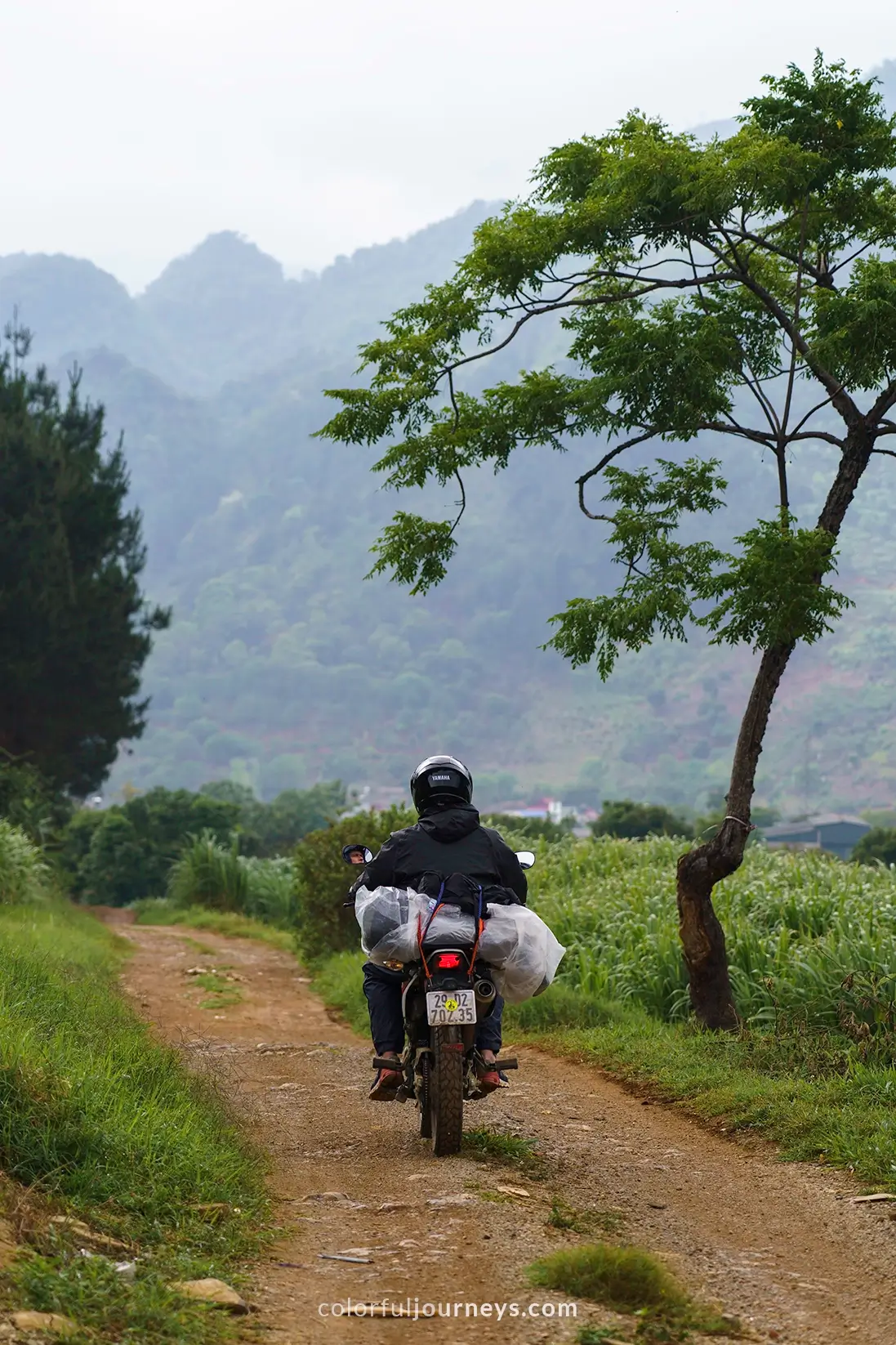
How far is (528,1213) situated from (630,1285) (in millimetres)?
973

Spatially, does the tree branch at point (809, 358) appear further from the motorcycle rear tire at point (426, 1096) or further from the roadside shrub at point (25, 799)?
the roadside shrub at point (25, 799)

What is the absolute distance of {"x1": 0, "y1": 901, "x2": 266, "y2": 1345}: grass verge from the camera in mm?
4039

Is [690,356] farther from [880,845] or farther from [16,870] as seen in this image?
[880,845]

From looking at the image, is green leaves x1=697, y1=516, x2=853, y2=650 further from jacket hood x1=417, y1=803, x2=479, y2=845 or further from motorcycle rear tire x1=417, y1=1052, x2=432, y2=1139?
motorcycle rear tire x1=417, y1=1052, x2=432, y2=1139

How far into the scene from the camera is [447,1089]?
20.4ft

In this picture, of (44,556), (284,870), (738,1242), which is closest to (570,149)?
(738,1242)

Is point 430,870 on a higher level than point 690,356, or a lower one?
lower

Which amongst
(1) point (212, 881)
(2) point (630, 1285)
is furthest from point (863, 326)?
(1) point (212, 881)

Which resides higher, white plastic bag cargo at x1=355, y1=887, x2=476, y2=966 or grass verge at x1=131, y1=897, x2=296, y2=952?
white plastic bag cargo at x1=355, y1=887, x2=476, y2=966

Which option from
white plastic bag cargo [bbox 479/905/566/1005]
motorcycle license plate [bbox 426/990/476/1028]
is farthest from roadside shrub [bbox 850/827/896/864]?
motorcycle license plate [bbox 426/990/476/1028]

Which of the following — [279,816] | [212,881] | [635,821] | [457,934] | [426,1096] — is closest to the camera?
[457,934]

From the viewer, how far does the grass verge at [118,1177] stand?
A: 13.3ft

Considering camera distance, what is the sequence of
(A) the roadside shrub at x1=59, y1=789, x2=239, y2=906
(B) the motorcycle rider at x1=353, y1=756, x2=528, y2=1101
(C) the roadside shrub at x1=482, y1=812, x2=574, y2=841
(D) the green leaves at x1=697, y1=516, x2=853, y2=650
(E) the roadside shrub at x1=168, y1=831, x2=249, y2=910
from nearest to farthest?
(B) the motorcycle rider at x1=353, y1=756, x2=528, y2=1101, (D) the green leaves at x1=697, y1=516, x2=853, y2=650, (E) the roadside shrub at x1=168, y1=831, x2=249, y2=910, (C) the roadside shrub at x1=482, y1=812, x2=574, y2=841, (A) the roadside shrub at x1=59, y1=789, x2=239, y2=906

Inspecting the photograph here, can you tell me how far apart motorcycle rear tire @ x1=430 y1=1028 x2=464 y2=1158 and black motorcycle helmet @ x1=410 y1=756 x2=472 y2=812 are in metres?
1.23
